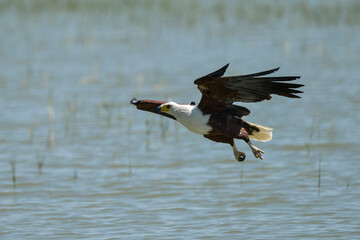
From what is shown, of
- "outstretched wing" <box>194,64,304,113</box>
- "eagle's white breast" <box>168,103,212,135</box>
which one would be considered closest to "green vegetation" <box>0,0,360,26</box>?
"outstretched wing" <box>194,64,304,113</box>

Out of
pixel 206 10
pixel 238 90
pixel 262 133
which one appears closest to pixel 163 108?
pixel 238 90

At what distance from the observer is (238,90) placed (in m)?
6.71

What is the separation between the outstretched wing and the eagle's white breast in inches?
5.3

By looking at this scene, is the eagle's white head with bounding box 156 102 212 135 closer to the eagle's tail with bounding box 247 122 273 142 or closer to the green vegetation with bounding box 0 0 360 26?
the eagle's tail with bounding box 247 122 273 142

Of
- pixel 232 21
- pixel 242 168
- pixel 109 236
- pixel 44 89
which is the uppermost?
pixel 232 21

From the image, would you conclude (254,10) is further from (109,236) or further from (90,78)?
(109,236)

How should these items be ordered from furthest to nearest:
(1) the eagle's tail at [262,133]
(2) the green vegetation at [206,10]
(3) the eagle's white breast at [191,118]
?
(2) the green vegetation at [206,10] → (1) the eagle's tail at [262,133] → (3) the eagle's white breast at [191,118]

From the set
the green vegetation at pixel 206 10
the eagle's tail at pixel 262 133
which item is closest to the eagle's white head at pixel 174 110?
the eagle's tail at pixel 262 133

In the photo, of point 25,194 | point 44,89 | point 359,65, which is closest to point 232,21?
point 359,65

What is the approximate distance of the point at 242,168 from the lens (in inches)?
374

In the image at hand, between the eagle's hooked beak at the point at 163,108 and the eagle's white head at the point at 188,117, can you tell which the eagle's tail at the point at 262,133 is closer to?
the eagle's white head at the point at 188,117

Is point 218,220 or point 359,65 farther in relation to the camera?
point 359,65

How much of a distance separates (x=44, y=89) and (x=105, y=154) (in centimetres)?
466

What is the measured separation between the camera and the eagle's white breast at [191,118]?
6.49 m
